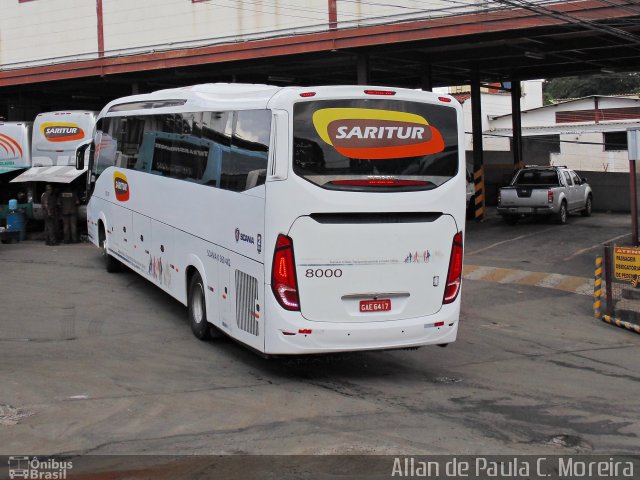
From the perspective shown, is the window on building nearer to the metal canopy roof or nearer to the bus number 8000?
the metal canopy roof

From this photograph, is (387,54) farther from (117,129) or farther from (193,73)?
(117,129)

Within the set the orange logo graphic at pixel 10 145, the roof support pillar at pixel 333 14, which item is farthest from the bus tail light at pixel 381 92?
the orange logo graphic at pixel 10 145

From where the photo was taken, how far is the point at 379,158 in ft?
32.4

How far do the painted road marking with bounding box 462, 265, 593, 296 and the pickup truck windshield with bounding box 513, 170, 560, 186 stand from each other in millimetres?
8384

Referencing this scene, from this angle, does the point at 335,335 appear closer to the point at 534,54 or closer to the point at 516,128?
the point at 534,54

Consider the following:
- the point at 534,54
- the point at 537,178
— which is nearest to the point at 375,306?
the point at 537,178

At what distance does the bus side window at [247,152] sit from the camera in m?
9.95

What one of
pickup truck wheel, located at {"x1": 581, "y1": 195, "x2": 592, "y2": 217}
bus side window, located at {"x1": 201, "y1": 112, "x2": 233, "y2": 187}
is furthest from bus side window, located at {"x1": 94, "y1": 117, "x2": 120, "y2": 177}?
pickup truck wheel, located at {"x1": 581, "y1": 195, "x2": 592, "y2": 217}

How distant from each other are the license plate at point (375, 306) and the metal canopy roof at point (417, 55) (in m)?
8.36

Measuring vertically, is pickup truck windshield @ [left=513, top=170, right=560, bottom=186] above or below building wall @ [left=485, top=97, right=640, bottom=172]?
below

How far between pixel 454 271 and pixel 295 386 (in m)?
2.51

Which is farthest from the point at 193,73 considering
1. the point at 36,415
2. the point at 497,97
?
the point at 497,97

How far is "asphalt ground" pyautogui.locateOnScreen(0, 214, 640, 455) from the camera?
7914 mm

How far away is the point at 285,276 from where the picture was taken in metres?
9.70
